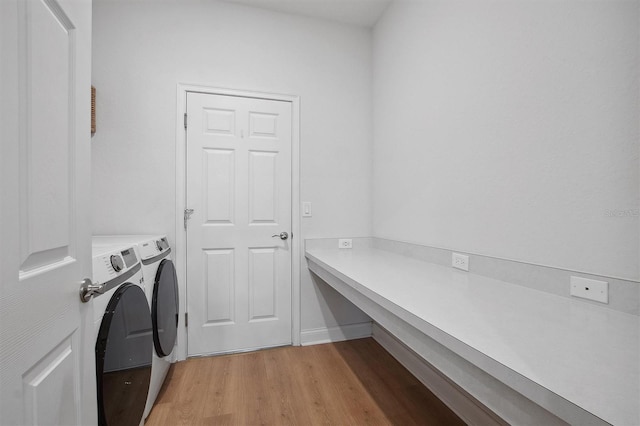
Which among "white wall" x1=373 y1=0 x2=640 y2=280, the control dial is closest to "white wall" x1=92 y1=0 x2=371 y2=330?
"white wall" x1=373 y1=0 x2=640 y2=280

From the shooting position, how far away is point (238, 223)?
2.36 m

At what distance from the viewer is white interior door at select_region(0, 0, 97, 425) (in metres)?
0.56

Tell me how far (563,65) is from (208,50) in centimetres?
231

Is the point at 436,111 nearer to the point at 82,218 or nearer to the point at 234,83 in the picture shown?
the point at 234,83

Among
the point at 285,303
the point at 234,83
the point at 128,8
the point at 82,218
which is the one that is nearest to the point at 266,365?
the point at 285,303

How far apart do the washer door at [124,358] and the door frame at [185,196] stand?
0.86 metres

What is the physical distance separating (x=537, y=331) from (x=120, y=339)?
142 cm

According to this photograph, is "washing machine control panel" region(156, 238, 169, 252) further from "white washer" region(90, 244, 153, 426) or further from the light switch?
the light switch

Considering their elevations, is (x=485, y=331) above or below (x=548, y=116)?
below

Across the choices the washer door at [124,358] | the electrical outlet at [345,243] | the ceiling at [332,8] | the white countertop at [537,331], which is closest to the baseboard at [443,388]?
the white countertop at [537,331]

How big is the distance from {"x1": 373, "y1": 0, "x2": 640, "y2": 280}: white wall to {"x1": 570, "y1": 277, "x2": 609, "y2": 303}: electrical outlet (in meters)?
0.05

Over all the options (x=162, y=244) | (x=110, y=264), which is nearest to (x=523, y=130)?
(x=110, y=264)

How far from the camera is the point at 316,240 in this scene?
8.30 ft

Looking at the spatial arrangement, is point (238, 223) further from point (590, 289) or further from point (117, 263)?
point (590, 289)
